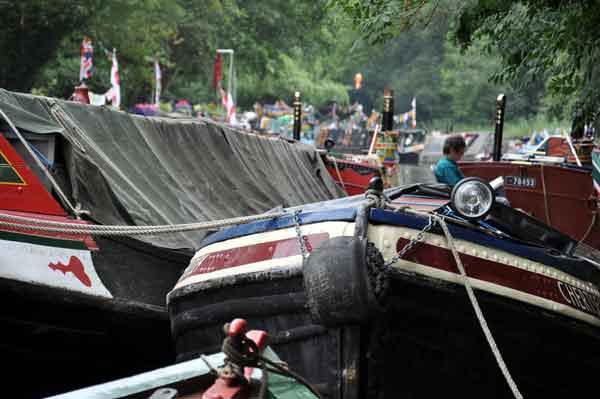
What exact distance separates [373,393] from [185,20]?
27757 mm

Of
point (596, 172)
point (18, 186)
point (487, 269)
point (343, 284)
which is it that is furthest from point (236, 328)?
point (596, 172)

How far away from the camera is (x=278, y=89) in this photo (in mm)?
56219

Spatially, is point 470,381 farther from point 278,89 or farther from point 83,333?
point 278,89

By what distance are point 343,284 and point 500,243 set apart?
4.08 ft

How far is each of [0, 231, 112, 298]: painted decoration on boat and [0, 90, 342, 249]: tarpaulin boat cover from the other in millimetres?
465

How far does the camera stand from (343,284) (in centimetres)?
426

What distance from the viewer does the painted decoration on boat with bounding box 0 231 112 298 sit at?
18.8 feet

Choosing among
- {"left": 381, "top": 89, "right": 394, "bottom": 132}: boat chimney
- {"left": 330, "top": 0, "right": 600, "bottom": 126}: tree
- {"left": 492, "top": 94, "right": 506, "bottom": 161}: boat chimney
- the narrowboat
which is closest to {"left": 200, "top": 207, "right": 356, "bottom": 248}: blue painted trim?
the narrowboat

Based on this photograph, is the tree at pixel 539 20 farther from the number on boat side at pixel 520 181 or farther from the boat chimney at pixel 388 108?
the boat chimney at pixel 388 108

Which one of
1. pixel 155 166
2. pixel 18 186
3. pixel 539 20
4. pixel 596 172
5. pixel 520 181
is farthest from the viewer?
A: pixel 520 181

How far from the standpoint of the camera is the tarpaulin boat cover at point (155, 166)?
6551mm

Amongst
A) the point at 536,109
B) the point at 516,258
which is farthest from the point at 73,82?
the point at 536,109

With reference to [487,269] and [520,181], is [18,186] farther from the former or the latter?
[520,181]

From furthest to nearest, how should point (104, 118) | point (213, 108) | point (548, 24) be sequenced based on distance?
point (213, 108), point (548, 24), point (104, 118)
